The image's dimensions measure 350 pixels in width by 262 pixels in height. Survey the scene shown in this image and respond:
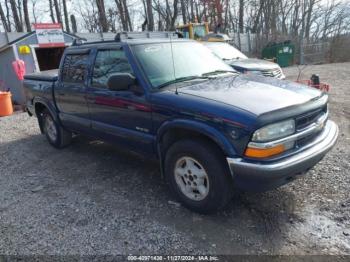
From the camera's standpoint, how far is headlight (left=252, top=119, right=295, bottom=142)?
2.74m

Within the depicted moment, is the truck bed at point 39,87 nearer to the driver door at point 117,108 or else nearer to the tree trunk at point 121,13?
the driver door at point 117,108

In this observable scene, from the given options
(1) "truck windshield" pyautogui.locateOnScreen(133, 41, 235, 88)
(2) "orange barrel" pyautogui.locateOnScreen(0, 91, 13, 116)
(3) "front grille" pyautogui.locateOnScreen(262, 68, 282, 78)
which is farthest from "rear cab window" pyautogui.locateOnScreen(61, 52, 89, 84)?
(2) "orange barrel" pyautogui.locateOnScreen(0, 91, 13, 116)

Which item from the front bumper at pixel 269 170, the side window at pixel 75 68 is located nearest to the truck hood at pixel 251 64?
the side window at pixel 75 68

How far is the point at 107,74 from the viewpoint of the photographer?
166 inches

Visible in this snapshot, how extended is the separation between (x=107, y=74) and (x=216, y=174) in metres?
2.17

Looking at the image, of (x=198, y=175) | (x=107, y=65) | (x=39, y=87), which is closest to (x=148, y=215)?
(x=198, y=175)

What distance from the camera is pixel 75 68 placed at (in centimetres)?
490

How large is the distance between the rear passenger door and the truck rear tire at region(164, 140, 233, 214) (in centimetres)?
193

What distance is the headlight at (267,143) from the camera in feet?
9.01

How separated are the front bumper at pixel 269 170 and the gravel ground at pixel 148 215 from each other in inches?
22.3

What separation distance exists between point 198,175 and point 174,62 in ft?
4.96

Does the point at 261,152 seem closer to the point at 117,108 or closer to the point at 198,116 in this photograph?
the point at 198,116

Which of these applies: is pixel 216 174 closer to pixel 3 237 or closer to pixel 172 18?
pixel 3 237

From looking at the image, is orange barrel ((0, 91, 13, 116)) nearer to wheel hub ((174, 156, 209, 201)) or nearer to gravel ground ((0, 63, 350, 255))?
gravel ground ((0, 63, 350, 255))
